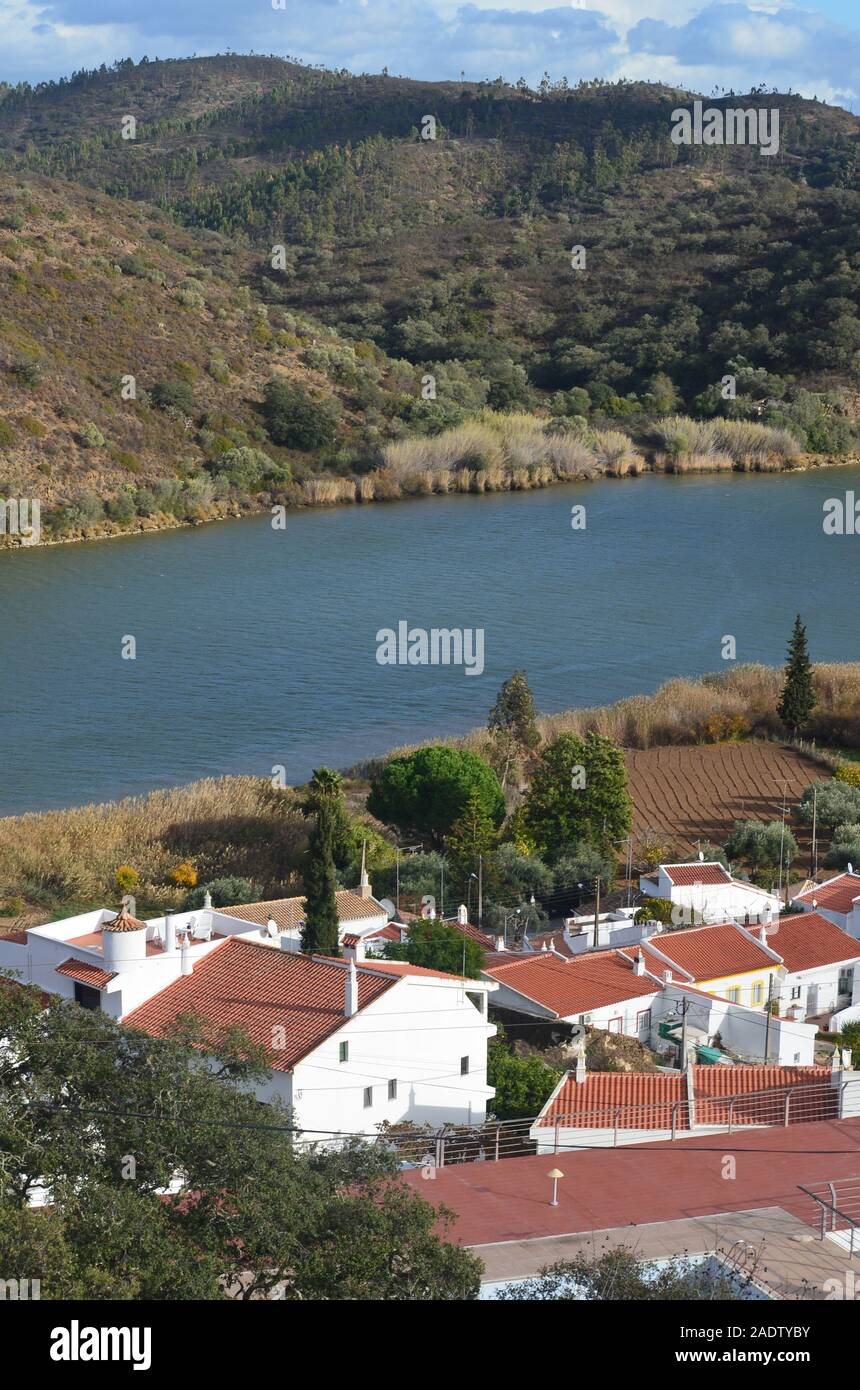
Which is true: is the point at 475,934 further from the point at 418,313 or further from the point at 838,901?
the point at 418,313

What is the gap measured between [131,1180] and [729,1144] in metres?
5.94

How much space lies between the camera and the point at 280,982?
16297 mm

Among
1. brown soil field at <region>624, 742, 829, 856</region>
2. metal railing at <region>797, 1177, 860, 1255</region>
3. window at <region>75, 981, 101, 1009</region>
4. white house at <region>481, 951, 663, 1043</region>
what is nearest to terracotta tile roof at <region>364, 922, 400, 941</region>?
white house at <region>481, 951, 663, 1043</region>

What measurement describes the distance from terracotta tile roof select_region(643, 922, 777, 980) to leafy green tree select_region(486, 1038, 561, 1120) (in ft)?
12.1

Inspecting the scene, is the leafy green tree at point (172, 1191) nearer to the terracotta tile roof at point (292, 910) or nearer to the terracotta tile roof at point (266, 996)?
the terracotta tile roof at point (266, 996)

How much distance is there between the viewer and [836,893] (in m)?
Answer: 23.5

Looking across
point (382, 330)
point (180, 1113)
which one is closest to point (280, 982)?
point (180, 1113)

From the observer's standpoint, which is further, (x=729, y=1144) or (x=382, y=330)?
(x=382, y=330)

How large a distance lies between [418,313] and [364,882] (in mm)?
54581

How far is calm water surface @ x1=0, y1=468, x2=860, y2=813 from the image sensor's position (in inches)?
1277

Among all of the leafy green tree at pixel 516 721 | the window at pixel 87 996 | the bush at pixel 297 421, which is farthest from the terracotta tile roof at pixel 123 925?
the bush at pixel 297 421

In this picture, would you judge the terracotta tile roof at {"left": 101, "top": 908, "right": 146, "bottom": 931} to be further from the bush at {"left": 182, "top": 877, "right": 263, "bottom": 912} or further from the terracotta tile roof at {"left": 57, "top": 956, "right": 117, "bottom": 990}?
the bush at {"left": 182, "top": 877, "right": 263, "bottom": 912}
